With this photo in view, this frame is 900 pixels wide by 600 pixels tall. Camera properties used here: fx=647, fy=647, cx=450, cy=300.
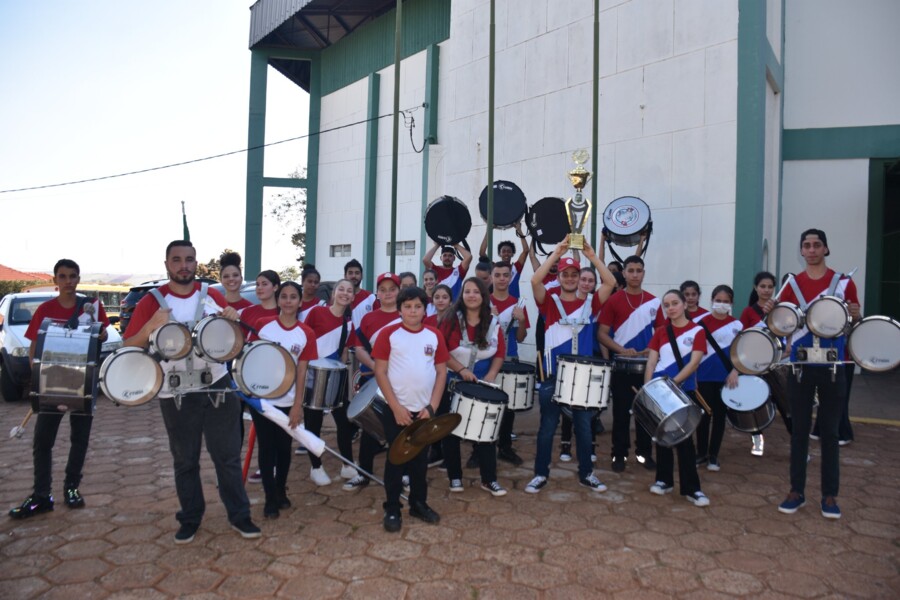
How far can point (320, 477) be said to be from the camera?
5.42 meters

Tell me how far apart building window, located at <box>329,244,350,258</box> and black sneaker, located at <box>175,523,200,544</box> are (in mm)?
17529

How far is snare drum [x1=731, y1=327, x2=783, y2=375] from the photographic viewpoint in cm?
456

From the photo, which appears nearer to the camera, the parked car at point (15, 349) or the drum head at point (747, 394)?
the drum head at point (747, 394)

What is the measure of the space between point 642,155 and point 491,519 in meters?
7.57

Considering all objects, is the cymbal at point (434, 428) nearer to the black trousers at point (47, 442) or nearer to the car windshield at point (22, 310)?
the black trousers at point (47, 442)


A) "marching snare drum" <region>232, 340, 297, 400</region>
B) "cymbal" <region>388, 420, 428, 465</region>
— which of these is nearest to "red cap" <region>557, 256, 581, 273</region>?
"cymbal" <region>388, 420, 428, 465</region>

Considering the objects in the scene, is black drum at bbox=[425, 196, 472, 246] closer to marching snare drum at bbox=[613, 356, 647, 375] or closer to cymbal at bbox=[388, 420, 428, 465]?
marching snare drum at bbox=[613, 356, 647, 375]

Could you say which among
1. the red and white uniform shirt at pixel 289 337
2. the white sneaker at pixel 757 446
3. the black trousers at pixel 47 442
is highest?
the red and white uniform shirt at pixel 289 337

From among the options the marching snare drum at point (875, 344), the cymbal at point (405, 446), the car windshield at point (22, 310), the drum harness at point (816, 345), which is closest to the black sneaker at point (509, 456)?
the cymbal at point (405, 446)

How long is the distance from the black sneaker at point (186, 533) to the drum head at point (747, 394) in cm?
439

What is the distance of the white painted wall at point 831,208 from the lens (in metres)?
10.8

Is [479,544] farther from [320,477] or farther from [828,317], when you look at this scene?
[828,317]

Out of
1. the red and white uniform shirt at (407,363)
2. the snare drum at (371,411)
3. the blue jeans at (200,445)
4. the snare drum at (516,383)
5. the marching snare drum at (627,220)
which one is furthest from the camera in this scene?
the marching snare drum at (627,220)

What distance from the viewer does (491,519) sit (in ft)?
15.1
